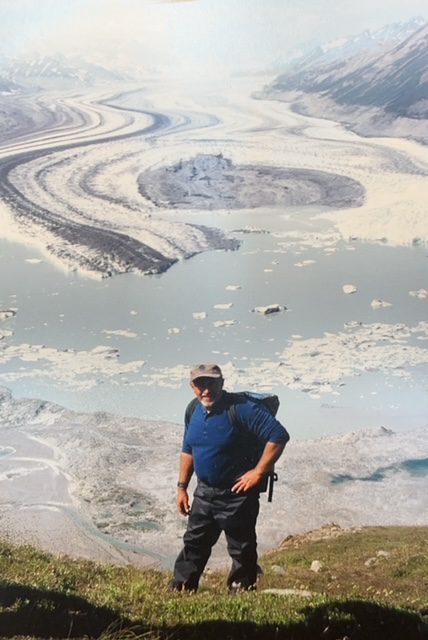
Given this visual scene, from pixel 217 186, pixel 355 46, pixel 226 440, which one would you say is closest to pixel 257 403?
pixel 226 440

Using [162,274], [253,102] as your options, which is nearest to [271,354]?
[162,274]

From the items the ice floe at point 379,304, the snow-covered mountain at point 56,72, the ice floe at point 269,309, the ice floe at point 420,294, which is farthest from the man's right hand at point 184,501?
the snow-covered mountain at point 56,72

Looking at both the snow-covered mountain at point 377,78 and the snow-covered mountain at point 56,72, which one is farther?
the snow-covered mountain at point 377,78

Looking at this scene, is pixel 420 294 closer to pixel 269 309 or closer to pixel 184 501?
pixel 269 309

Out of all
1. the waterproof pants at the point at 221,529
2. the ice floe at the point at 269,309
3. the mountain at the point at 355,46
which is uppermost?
the mountain at the point at 355,46

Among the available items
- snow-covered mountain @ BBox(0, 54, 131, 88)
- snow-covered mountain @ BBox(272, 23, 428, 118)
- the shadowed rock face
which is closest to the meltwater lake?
the shadowed rock face

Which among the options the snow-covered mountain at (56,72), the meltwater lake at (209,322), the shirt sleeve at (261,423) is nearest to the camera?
the shirt sleeve at (261,423)

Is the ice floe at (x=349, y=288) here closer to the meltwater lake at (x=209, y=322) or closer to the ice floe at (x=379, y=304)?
the meltwater lake at (x=209, y=322)
